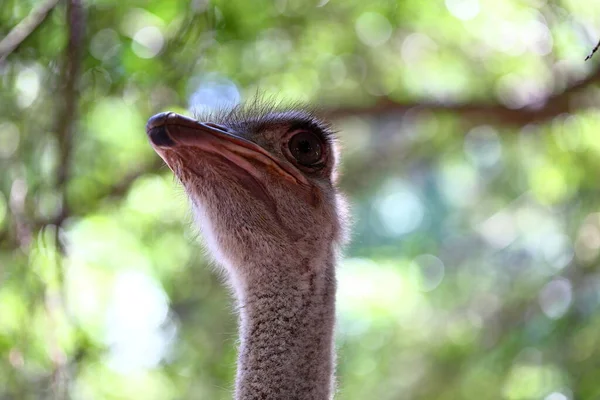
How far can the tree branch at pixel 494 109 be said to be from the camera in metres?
5.09

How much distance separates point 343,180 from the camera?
266 inches

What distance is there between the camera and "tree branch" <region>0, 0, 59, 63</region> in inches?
113

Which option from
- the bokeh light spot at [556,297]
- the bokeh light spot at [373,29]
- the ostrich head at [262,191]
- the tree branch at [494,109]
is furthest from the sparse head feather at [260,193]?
the bokeh light spot at [556,297]

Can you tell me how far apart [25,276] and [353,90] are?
3.37 metres

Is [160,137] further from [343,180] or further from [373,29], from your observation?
[343,180]

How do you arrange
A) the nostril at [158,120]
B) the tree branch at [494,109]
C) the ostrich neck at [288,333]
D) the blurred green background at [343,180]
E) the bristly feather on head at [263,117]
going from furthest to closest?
the tree branch at [494,109]
the blurred green background at [343,180]
the bristly feather on head at [263,117]
the ostrich neck at [288,333]
the nostril at [158,120]

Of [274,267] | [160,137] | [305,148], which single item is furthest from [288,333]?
[160,137]

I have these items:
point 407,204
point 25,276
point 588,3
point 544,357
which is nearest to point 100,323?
point 25,276

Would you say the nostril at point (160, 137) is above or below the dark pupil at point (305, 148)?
below

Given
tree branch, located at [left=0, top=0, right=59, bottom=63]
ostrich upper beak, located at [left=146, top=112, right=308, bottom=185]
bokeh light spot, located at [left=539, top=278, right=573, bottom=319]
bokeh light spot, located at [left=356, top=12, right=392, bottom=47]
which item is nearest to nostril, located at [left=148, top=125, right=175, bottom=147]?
ostrich upper beak, located at [left=146, top=112, right=308, bottom=185]

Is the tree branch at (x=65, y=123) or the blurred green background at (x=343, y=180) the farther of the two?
the blurred green background at (x=343, y=180)

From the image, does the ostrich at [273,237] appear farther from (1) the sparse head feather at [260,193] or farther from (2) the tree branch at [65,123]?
(2) the tree branch at [65,123]

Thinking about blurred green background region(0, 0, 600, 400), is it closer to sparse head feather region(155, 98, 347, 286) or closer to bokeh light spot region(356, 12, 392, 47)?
bokeh light spot region(356, 12, 392, 47)

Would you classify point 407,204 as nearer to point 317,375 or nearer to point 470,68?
point 470,68
